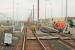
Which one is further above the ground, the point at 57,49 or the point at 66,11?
the point at 66,11

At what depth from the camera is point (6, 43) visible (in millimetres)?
17266

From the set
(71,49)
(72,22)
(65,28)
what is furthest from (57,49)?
(72,22)

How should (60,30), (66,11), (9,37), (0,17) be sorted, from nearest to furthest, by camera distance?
(9,37) < (0,17) < (66,11) < (60,30)

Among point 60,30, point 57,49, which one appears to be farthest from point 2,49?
point 60,30

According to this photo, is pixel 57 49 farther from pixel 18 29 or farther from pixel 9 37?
pixel 18 29

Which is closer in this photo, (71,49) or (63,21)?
(71,49)

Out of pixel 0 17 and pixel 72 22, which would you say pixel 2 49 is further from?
pixel 72 22

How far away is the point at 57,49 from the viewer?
1553 centimetres

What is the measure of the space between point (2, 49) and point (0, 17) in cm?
1180

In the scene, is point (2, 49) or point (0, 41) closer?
point (2, 49)

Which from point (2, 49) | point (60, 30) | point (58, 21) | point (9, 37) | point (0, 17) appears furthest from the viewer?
point (60, 30)

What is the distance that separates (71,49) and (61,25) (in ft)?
75.8

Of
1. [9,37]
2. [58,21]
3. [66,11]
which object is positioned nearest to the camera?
[9,37]

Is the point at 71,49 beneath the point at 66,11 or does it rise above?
beneath
